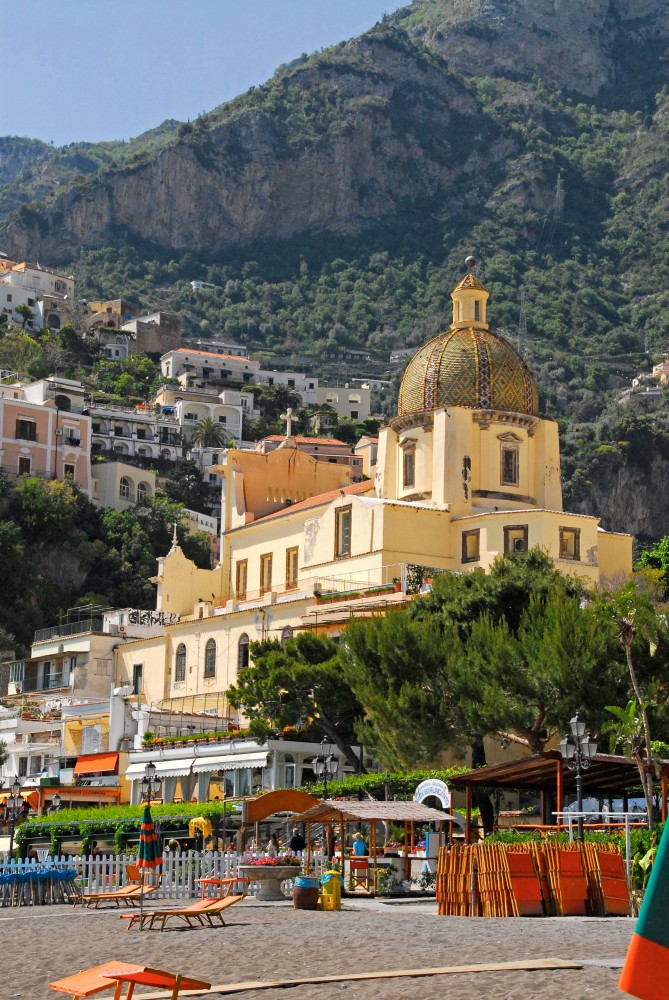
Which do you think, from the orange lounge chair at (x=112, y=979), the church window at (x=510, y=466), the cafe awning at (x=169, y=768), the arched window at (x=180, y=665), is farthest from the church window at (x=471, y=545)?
the orange lounge chair at (x=112, y=979)

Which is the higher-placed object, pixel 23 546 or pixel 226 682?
pixel 23 546

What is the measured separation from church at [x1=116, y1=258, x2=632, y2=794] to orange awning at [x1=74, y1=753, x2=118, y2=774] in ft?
9.56

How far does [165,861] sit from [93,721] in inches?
1025

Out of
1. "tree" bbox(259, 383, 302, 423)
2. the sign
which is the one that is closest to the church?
the sign

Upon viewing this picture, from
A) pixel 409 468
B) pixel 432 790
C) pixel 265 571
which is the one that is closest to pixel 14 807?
pixel 432 790

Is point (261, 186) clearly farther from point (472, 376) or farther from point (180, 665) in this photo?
point (472, 376)

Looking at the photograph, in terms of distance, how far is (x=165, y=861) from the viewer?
25.9m

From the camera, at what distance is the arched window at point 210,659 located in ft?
169

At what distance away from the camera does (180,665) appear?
53.3 metres

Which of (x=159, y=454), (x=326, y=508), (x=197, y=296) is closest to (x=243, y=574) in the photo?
(x=326, y=508)

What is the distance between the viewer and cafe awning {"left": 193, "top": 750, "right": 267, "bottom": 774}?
130 ft

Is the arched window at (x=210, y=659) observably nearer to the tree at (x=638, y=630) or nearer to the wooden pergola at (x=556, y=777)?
the tree at (x=638, y=630)

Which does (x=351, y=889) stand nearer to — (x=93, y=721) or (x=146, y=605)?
(x=93, y=721)

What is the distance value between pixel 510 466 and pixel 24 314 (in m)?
99.0
